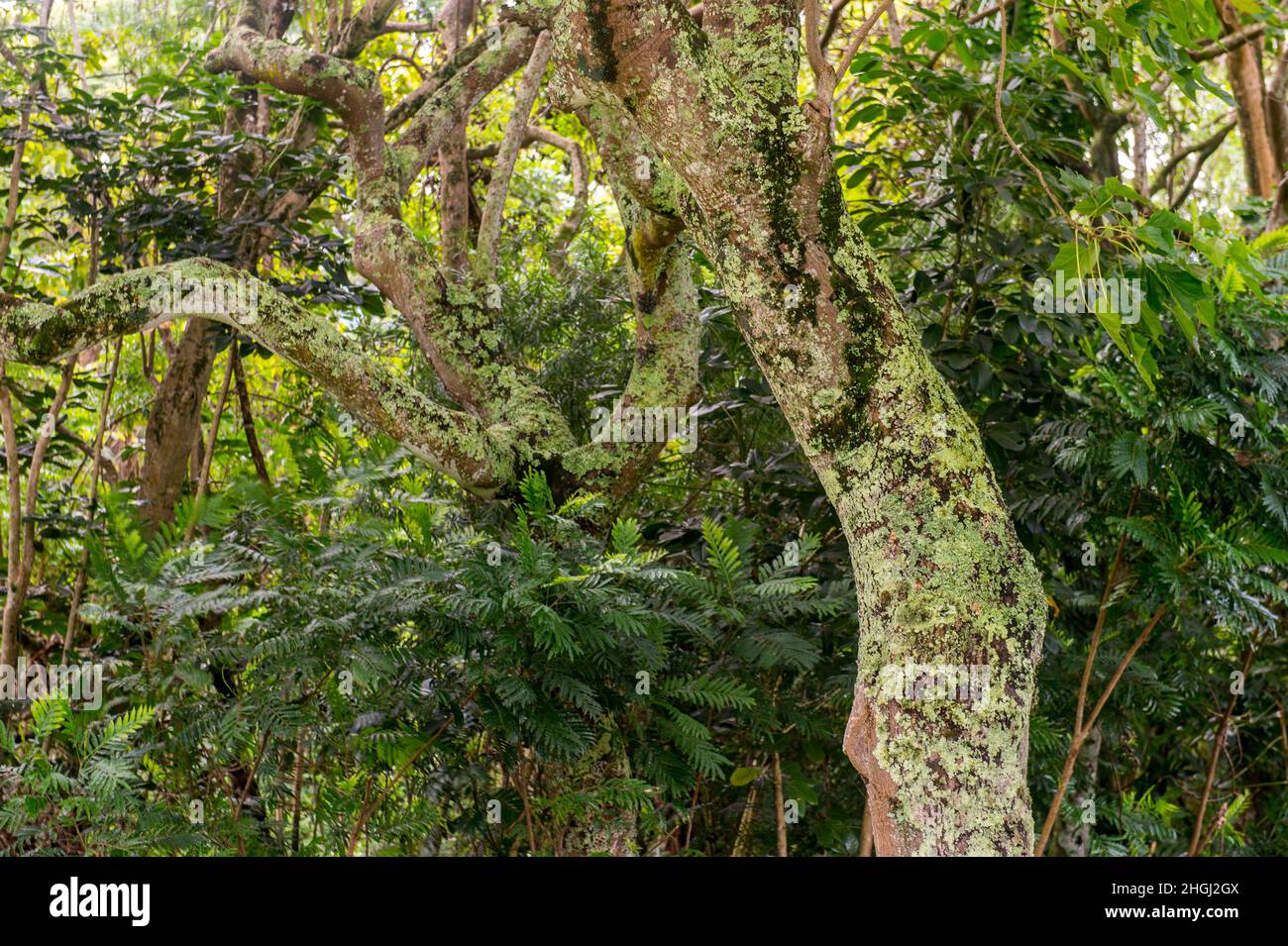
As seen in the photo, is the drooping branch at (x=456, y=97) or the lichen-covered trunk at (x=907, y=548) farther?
the drooping branch at (x=456, y=97)

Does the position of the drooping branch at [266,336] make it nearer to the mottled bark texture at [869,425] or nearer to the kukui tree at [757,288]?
the kukui tree at [757,288]

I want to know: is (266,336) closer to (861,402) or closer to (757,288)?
(757,288)

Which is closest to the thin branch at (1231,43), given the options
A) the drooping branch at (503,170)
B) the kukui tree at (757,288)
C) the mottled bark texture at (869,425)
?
the kukui tree at (757,288)

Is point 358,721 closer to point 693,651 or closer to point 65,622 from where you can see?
point 693,651

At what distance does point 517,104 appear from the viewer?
3.63 metres

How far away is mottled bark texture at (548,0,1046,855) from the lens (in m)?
1.83

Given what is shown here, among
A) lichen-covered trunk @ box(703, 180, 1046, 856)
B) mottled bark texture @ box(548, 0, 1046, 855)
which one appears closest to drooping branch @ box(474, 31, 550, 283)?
mottled bark texture @ box(548, 0, 1046, 855)

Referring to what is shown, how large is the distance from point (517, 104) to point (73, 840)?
7.67 feet

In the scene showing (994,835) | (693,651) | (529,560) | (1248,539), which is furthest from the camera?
(693,651)

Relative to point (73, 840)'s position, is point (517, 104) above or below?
above

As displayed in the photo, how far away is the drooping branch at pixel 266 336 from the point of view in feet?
8.98

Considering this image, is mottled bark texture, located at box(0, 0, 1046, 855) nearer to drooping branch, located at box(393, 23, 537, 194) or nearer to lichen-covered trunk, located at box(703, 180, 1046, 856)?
lichen-covered trunk, located at box(703, 180, 1046, 856)

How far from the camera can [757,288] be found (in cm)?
198
